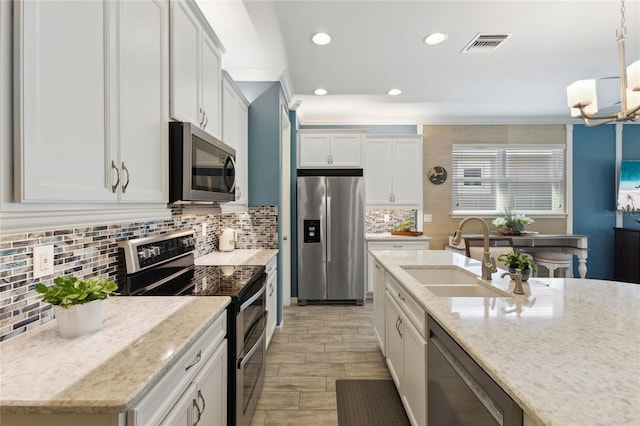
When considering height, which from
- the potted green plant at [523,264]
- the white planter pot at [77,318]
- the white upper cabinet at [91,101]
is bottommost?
the white planter pot at [77,318]

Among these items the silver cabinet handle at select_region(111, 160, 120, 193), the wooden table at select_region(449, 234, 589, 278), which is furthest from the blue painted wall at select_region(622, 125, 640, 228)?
the silver cabinet handle at select_region(111, 160, 120, 193)

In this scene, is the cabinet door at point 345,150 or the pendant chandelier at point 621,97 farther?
the cabinet door at point 345,150

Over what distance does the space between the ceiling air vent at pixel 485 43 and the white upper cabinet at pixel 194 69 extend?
2078 millimetres

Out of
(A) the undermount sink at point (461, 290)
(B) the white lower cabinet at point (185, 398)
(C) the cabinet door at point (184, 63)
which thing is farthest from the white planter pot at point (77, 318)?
(A) the undermount sink at point (461, 290)

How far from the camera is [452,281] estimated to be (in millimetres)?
2320

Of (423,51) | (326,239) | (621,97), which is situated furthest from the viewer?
(326,239)

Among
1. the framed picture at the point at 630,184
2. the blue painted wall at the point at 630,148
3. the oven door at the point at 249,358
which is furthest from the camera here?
the blue painted wall at the point at 630,148

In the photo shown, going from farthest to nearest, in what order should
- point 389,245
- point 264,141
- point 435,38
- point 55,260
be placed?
point 389,245 < point 264,141 < point 435,38 < point 55,260

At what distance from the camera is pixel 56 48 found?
0.92 meters

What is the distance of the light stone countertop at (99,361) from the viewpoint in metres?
0.74

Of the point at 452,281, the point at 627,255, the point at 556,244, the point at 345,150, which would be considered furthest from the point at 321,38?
the point at 627,255

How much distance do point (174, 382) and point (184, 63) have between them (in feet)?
5.09

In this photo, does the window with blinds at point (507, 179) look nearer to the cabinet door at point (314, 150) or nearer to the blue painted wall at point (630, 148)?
the blue painted wall at point (630, 148)

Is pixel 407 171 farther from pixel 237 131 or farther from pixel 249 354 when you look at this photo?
pixel 249 354
